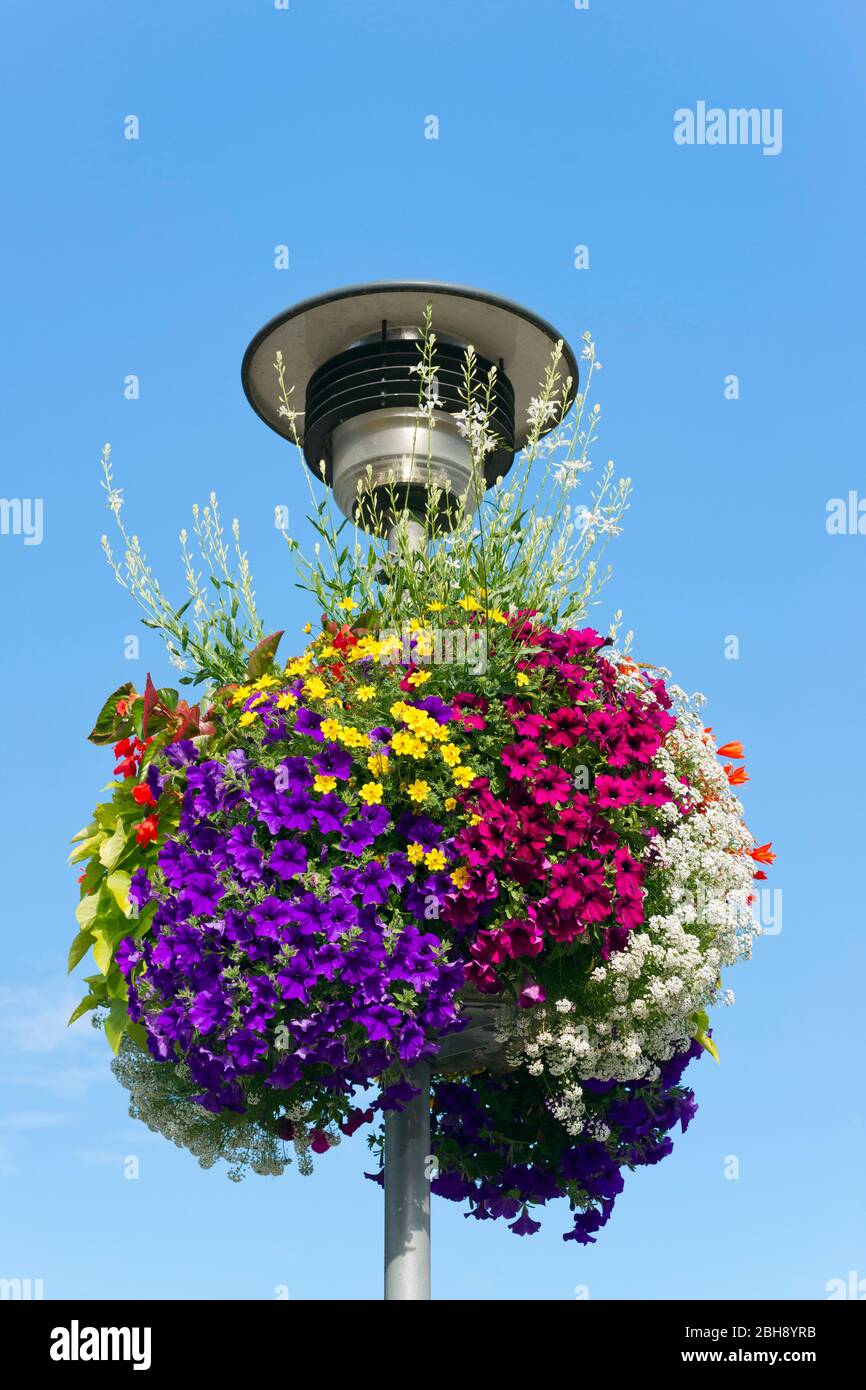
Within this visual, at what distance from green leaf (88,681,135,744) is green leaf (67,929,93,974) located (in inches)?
29.2

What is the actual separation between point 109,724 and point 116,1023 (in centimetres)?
112

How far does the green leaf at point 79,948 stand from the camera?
17.2ft

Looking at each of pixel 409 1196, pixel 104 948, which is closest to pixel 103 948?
pixel 104 948

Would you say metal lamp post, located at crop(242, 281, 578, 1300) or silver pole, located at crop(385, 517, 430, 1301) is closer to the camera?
silver pole, located at crop(385, 517, 430, 1301)

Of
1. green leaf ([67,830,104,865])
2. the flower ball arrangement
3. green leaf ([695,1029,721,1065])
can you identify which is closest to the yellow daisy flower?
the flower ball arrangement

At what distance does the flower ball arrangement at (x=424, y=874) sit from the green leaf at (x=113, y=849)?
0.03ft

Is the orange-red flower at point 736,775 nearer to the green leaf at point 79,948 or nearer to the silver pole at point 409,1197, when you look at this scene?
the silver pole at point 409,1197

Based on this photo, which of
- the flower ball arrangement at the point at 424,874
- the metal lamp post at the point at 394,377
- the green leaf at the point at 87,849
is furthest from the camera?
the metal lamp post at the point at 394,377

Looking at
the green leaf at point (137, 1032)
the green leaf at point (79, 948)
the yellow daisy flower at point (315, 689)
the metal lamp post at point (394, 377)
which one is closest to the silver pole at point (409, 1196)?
the metal lamp post at point (394, 377)

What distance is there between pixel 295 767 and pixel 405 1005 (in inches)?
32.9

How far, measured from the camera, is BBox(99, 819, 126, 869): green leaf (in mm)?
5117

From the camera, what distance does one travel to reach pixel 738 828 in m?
5.37

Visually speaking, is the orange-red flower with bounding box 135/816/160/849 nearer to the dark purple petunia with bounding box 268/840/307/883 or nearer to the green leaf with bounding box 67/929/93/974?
the green leaf with bounding box 67/929/93/974

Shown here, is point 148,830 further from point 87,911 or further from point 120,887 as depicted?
point 87,911
